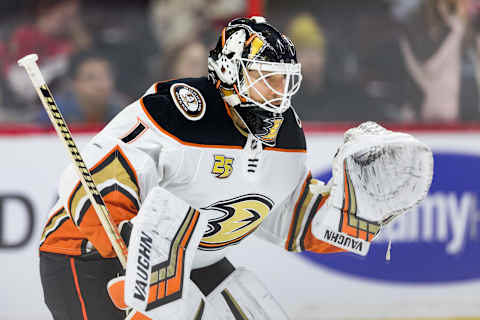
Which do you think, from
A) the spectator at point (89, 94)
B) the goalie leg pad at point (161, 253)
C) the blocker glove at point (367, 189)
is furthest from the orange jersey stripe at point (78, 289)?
the spectator at point (89, 94)

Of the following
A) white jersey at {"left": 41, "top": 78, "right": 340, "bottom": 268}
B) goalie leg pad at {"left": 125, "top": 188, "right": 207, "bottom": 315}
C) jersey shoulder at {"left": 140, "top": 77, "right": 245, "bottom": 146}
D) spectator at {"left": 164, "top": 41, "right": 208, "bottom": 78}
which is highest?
spectator at {"left": 164, "top": 41, "right": 208, "bottom": 78}

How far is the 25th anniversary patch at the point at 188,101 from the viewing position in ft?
7.04

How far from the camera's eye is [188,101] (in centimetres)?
217

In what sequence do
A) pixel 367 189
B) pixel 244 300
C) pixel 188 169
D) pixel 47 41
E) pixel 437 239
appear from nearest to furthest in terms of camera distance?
pixel 188 169 → pixel 244 300 → pixel 367 189 → pixel 47 41 → pixel 437 239

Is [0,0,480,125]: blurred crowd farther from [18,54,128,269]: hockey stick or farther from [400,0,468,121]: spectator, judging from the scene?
[18,54,128,269]: hockey stick

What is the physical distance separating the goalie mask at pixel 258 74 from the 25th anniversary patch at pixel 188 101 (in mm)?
82

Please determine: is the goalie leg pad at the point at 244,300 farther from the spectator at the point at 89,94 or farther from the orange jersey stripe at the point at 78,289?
the spectator at the point at 89,94

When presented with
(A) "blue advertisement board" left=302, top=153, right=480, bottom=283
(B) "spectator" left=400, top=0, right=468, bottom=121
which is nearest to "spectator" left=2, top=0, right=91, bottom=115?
(A) "blue advertisement board" left=302, top=153, right=480, bottom=283

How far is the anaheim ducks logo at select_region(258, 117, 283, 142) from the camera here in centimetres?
220

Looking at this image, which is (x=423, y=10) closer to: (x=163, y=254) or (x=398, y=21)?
(x=398, y=21)

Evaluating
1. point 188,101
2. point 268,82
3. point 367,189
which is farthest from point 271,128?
point 367,189

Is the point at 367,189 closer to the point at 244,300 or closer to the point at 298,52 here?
the point at 244,300

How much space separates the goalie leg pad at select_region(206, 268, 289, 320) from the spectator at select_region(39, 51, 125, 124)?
5.71ft

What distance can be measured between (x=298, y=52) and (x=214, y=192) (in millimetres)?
1831
